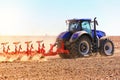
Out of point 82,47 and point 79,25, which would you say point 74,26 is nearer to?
point 79,25

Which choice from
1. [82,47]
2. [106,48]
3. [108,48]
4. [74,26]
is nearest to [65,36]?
[74,26]

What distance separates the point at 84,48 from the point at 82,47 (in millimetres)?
120

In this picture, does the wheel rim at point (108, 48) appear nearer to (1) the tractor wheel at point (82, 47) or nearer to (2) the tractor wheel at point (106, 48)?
(2) the tractor wheel at point (106, 48)

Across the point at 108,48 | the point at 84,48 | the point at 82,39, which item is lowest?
the point at 108,48

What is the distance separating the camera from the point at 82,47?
21.2 metres

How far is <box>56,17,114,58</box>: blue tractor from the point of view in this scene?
20750mm

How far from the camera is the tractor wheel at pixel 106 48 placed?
2183 cm

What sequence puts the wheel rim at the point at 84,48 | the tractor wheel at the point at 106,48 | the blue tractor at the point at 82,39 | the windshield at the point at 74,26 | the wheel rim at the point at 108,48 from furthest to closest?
the wheel rim at the point at 108,48, the tractor wheel at the point at 106,48, the windshield at the point at 74,26, the wheel rim at the point at 84,48, the blue tractor at the point at 82,39

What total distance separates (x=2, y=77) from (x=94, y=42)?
9944 millimetres

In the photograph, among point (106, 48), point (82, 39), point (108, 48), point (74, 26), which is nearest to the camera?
point (82, 39)

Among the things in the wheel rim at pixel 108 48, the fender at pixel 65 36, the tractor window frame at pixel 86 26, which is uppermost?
the tractor window frame at pixel 86 26

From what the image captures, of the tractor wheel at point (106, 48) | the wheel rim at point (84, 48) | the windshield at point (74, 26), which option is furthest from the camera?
the tractor wheel at point (106, 48)

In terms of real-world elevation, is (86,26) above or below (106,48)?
above

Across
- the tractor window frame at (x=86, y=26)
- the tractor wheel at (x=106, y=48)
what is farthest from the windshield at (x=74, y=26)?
the tractor wheel at (x=106, y=48)
